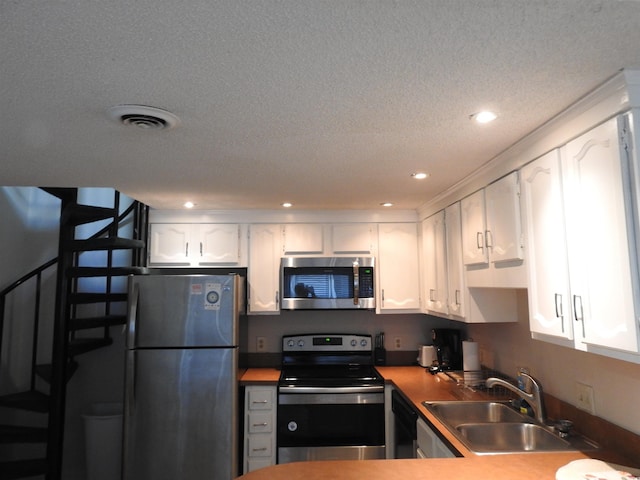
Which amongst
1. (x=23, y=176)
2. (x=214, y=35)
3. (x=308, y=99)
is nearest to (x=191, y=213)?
(x=23, y=176)

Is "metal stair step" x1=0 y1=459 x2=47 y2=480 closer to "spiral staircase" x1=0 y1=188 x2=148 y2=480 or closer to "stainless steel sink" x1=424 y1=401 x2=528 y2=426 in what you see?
"spiral staircase" x1=0 y1=188 x2=148 y2=480

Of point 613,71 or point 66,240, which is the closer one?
point 613,71

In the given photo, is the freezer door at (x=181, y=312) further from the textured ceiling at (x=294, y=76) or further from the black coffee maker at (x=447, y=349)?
the black coffee maker at (x=447, y=349)

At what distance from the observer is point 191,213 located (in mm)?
3564

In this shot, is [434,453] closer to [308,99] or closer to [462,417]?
[462,417]

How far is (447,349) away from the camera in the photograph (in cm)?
364

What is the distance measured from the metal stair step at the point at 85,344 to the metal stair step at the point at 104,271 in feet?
1.86

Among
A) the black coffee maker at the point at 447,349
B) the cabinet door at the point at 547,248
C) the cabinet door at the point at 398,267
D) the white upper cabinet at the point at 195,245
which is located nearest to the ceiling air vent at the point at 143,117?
the cabinet door at the point at 547,248

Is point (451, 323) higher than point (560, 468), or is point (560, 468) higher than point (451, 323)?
point (451, 323)

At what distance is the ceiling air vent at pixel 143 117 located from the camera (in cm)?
155

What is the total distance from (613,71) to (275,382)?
2.78 m

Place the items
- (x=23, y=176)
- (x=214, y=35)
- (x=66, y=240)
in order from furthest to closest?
1. (x=66, y=240)
2. (x=23, y=176)
3. (x=214, y=35)

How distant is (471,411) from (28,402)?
9.75 ft

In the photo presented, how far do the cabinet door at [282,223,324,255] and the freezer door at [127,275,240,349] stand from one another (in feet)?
2.37
